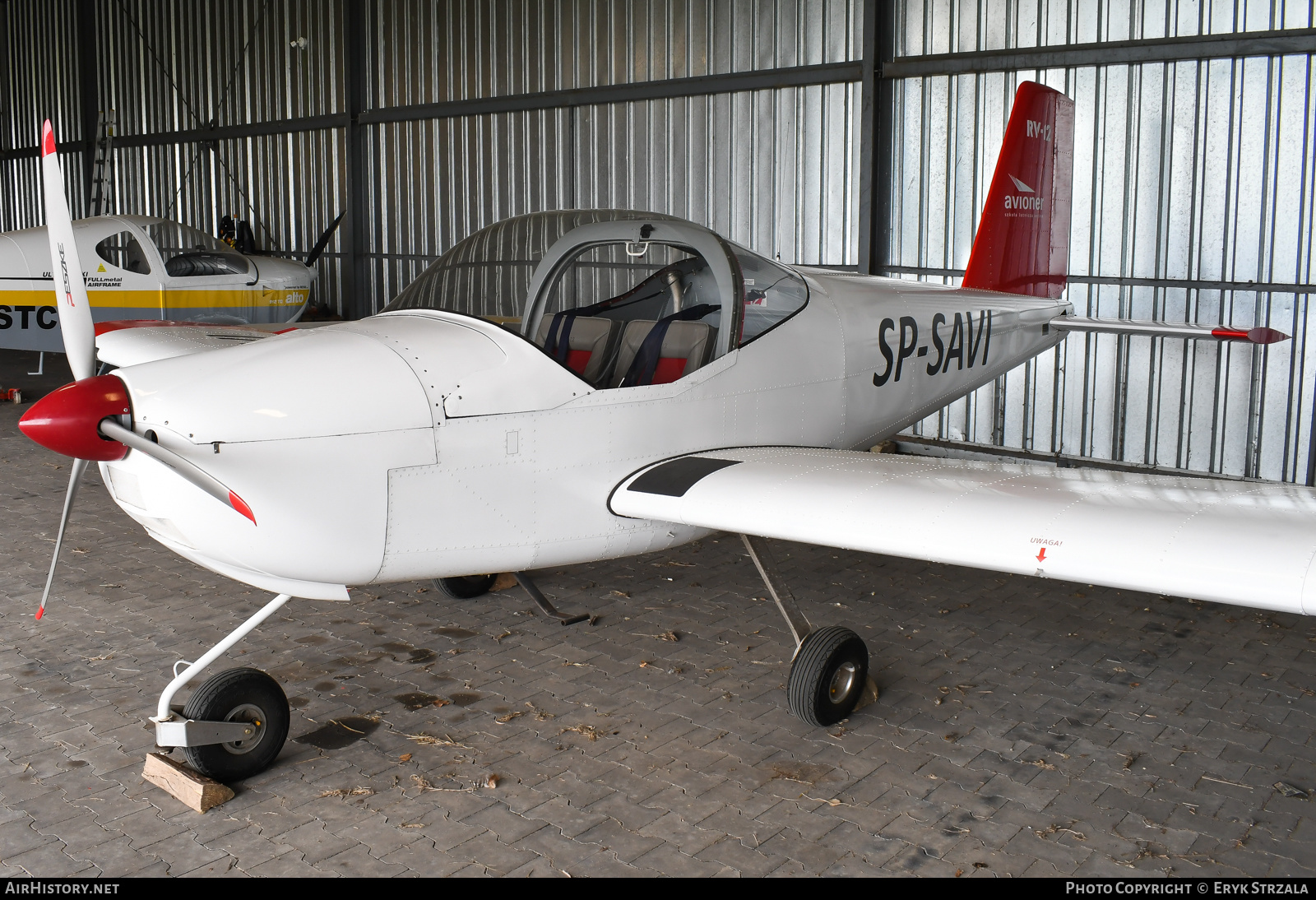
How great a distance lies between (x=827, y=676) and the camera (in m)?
4.20

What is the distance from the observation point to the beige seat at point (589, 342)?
4.40 m

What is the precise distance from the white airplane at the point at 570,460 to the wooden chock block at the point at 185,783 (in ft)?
0.32

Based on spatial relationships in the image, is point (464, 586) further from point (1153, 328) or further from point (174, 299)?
point (174, 299)

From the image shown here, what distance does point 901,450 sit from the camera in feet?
32.1

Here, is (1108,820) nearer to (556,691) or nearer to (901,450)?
(556,691)

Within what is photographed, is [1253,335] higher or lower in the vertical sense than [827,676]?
higher

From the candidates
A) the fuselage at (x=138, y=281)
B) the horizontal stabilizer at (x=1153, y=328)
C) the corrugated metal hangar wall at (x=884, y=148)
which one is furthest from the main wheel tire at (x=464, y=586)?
the fuselage at (x=138, y=281)

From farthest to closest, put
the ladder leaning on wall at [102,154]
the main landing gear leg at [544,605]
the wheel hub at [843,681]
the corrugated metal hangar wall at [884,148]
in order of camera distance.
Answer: the ladder leaning on wall at [102,154], the corrugated metal hangar wall at [884,148], the main landing gear leg at [544,605], the wheel hub at [843,681]

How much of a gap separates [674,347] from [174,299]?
29.8 feet

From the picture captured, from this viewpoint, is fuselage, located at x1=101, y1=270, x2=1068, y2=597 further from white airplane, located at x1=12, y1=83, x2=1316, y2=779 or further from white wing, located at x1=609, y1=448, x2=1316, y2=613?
white wing, located at x1=609, y1=448, x2=1316, y2=613

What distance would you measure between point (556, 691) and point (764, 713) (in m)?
0.86

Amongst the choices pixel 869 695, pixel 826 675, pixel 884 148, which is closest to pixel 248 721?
pixel 826 675

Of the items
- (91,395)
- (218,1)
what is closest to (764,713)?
(91,395)

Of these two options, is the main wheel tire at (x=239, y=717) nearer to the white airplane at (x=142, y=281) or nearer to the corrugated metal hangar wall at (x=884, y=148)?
the corrugated metal hangar wall at (x=884, y=148)
